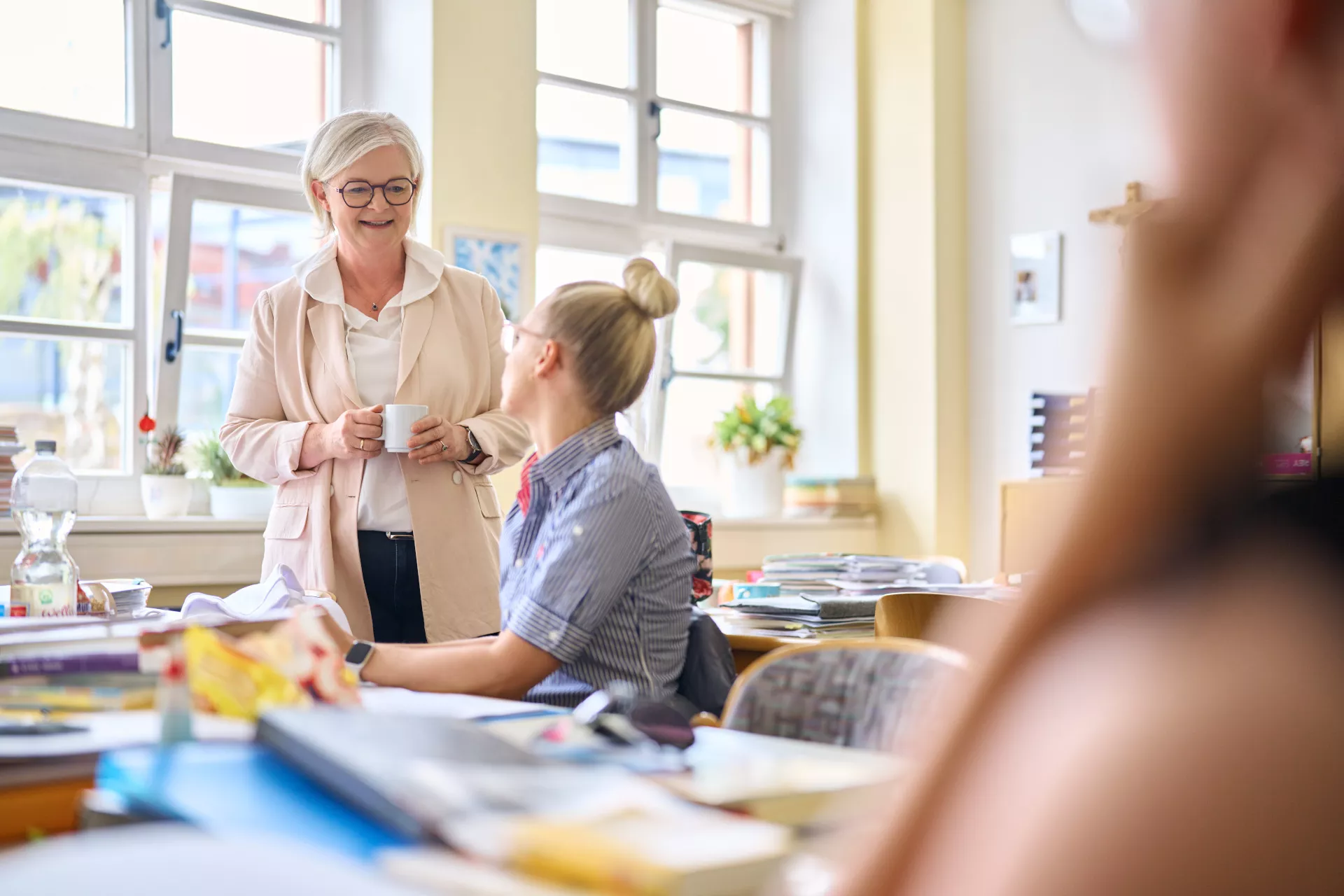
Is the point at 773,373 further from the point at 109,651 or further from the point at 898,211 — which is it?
the point at 109,651

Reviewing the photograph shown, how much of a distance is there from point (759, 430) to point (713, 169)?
1.29 m

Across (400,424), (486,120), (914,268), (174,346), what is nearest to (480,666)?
(400,424)

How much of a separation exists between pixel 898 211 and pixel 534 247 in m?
1.87

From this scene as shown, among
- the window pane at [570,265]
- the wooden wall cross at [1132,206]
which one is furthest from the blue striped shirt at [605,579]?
the window pane at [570,265]

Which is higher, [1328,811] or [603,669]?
[1328,811]

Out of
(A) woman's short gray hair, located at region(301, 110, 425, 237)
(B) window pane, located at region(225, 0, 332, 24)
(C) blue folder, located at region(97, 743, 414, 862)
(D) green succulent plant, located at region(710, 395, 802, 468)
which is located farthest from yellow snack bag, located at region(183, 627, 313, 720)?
(D) green succulent plant, located at region(710, 395, 802, 468)

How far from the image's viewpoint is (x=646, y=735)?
0.95m

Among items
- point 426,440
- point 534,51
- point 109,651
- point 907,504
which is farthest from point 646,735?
point 907,504

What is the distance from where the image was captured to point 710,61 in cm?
587

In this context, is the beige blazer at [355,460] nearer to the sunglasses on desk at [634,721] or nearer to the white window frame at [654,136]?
the sunglasses on desk at [634,721]

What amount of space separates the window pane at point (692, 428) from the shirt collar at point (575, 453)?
11.4 feet

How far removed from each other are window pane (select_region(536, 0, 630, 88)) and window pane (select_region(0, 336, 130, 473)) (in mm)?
2089

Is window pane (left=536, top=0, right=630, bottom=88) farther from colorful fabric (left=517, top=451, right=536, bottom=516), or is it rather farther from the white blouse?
colorful fabric (left=517, top=451, right=536, bottom=516)

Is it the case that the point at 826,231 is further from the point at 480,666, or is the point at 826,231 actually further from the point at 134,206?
the point at 480,666
